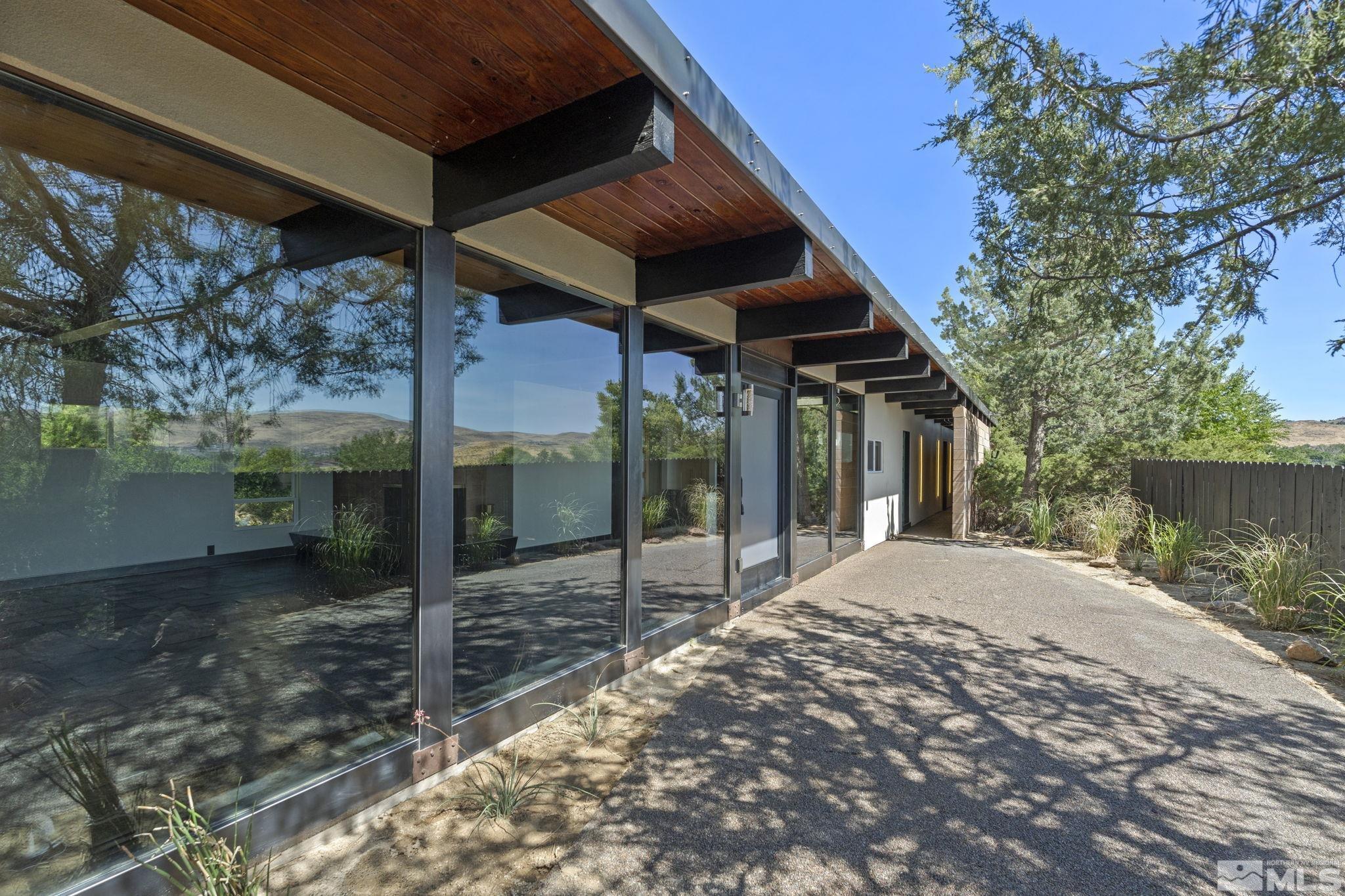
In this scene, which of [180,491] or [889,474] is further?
[889,474]

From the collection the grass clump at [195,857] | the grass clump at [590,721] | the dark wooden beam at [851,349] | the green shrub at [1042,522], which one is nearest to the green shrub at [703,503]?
the grass clump at [590,721]

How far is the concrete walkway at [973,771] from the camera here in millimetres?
2195

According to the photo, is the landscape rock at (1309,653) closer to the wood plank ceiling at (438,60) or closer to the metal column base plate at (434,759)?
the wood plank ceiling at (438,60)

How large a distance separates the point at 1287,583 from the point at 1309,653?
3.18 ft

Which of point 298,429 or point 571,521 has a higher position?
point 298,429

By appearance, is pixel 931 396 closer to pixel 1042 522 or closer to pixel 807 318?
pixel 1042 522

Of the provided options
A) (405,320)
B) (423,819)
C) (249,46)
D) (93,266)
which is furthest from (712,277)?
(423,819)

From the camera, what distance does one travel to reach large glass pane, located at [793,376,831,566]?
6977mm

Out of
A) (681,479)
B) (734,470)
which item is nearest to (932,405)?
(734,470)

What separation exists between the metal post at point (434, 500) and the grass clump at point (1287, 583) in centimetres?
585

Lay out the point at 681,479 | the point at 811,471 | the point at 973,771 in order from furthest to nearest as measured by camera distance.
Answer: the point at 811,471 < the point at 681,479 < the point at 973,771

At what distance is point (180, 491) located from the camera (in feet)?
6.97

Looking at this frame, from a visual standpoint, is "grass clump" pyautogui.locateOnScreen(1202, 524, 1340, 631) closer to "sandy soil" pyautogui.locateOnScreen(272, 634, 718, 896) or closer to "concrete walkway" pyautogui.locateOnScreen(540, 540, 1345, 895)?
"concrete walkway" pyautogui.locateOnScreen(540, 540, 1345, 895)

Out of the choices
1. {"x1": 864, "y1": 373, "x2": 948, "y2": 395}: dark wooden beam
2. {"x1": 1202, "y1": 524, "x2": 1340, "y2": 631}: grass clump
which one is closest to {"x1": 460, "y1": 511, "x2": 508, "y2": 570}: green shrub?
{"x1": 1202, "y1": 524, "x2": 1340, "y2": 631}: grass clump
